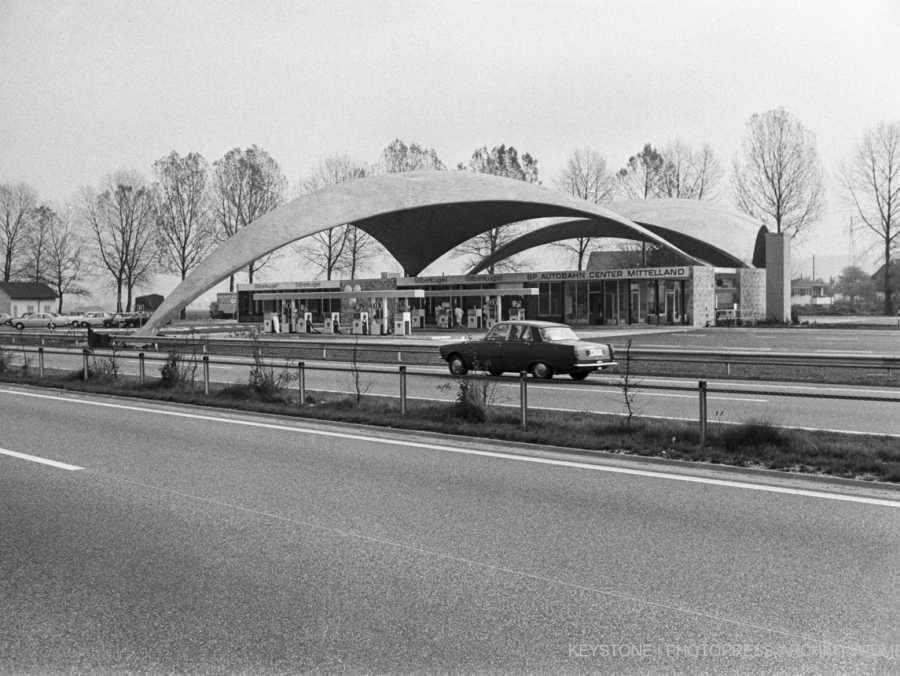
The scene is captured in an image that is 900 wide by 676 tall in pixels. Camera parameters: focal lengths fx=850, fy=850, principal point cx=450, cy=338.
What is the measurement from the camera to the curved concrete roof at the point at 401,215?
1703 inches

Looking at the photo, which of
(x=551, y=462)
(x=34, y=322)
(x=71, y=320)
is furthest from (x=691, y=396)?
(x=34, y=322)

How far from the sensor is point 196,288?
4241 cm

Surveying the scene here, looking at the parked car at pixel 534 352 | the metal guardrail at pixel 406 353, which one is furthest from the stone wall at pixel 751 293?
the parked car at pixel 534 352

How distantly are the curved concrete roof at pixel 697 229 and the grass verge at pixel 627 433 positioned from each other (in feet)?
129

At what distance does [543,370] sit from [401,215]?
38620mm

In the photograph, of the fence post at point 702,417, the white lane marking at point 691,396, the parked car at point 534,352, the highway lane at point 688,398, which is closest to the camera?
the fence post at point 702,417

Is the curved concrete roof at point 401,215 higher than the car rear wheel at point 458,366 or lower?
higher

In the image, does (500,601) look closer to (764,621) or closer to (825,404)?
(764,621)

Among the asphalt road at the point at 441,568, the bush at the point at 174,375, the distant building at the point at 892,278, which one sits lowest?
the asphalt road at the point at 441,568

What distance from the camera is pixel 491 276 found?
5194 centimetres

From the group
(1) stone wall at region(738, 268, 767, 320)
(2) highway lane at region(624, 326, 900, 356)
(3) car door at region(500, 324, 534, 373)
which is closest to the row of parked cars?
(1) stone wall at region(738, 268, 767, 320)

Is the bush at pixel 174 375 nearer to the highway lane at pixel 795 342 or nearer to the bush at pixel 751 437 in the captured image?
the bush at pixel 751 437

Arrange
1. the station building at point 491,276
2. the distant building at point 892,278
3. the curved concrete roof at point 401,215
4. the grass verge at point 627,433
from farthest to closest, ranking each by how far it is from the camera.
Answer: the distant building at point 892,278 < the station building at point 491,276 < the curved concrete roof at point 401,215 < the grass verge at point 627,433

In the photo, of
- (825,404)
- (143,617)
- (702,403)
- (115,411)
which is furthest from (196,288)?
(143,617)
